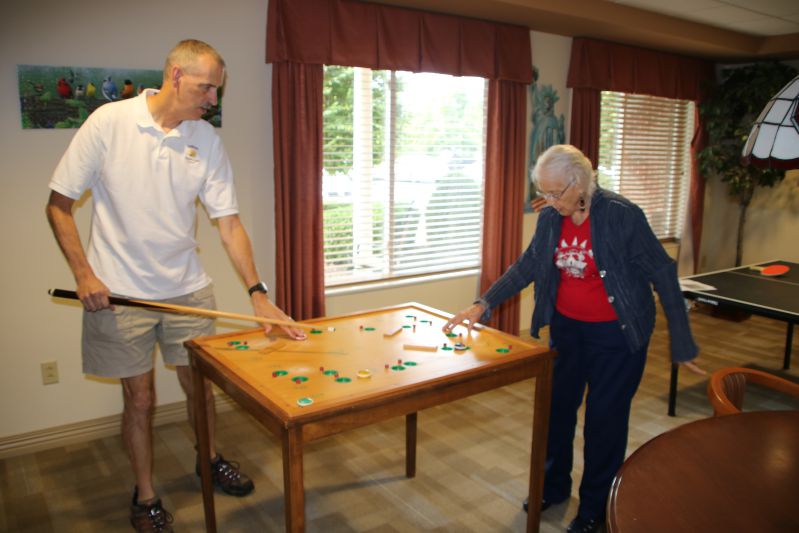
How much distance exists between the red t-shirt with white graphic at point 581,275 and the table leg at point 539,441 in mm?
260

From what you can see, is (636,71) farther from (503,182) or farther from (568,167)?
(568,167)

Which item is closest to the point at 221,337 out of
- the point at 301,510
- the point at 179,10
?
the point at 301,510

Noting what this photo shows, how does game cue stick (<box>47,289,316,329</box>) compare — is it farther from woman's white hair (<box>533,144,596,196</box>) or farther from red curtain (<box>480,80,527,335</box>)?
red curtain (<box>480,80,527,335</box>)

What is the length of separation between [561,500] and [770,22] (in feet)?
13.6

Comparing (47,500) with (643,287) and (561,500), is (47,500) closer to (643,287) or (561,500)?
(561,500)

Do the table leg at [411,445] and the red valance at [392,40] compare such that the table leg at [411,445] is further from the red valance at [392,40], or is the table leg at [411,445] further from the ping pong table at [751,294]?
the red valance at [392,40]

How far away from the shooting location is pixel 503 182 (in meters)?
4.37

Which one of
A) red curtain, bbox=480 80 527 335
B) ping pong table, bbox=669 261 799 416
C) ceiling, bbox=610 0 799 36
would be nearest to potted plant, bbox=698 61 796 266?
ceiling, bbox=610 0 799 36

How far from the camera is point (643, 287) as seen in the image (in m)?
2.15

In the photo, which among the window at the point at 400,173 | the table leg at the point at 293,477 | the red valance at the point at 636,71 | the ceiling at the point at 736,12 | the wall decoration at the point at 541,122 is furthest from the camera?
the red valance at the point at 636,71

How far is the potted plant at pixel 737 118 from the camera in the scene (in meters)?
5.35

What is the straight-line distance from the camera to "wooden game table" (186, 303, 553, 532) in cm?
161

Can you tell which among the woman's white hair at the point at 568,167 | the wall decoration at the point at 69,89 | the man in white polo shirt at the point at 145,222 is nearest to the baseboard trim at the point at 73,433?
the man in white polo shirt at the point at 145,222

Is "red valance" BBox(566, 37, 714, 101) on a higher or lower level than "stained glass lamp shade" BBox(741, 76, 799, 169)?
higher
